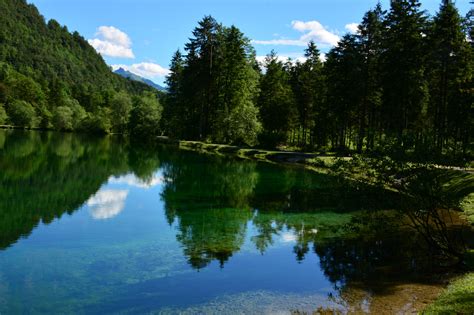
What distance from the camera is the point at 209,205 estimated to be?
25.7 metres

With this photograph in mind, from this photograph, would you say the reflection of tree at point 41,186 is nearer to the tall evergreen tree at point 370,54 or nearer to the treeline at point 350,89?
the treeline at point 350,89

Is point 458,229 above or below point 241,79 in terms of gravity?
below

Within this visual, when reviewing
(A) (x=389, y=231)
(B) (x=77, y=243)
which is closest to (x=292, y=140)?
(A) (x=389, y=231)

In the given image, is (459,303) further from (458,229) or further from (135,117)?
(135,117)

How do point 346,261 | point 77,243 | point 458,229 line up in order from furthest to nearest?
point 458,229 → point 77,243 → point 346,261

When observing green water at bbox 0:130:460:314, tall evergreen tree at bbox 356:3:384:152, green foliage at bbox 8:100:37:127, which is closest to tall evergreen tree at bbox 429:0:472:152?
tall evergreen tree at bbox 356:3:384:152

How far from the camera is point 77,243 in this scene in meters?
17.1

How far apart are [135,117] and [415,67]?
226ft

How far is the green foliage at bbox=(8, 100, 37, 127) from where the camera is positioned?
118 metres

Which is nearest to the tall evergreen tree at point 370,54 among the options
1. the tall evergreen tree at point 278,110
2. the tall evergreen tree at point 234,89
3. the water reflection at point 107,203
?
the tall evergreen tree at point 278,110

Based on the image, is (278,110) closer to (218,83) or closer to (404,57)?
(218,83)

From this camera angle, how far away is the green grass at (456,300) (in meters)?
9.60

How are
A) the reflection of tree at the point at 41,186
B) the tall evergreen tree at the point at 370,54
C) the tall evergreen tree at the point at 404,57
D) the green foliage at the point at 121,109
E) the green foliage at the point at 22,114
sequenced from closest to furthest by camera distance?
1. the reflection of tree at the point at 41,186
2. the tall evergreen tree at the point at 404,57
3. the tall evergreen tree at the point at 370,54
4. the green foliage at the point at 121,109
5. the green foliage at the point at 22,114

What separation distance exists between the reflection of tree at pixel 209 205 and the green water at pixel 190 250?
11 centimetres
